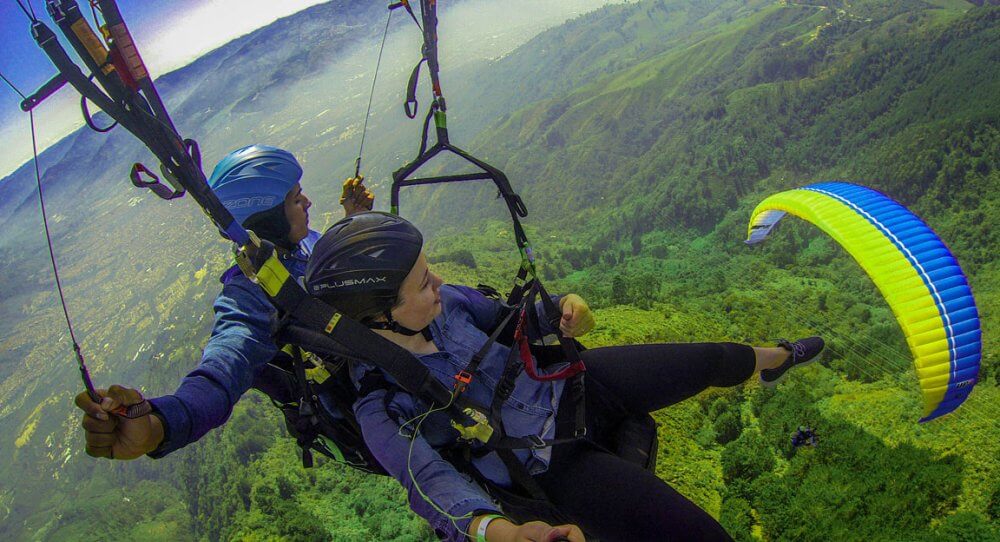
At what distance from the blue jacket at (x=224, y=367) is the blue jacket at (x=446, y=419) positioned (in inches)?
21.0

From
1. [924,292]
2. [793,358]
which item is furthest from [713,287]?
[793,358]

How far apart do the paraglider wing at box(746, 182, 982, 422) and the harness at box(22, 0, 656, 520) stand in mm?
4361

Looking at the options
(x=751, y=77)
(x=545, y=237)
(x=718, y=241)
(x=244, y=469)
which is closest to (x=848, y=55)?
(x=751, y=77)

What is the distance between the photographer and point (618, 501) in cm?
247

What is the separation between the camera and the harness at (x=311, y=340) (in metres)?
1.86

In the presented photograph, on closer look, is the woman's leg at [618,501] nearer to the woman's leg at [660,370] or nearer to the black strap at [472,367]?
the woman's leg at [660,370]

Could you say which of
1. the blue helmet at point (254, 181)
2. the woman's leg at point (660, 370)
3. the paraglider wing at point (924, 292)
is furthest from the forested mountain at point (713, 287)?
the blue helmet at point (254, 181)

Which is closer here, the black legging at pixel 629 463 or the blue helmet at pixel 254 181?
the black legging at pixel 629 463

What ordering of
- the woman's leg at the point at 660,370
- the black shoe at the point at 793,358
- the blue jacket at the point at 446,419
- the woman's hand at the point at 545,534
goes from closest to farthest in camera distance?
1. the woman's hand at the point at 545,534
2. the blue jacket at the point at 446,419
3. the woman's leg at the point at 660,370
4. the black shoe at the point at 793,358

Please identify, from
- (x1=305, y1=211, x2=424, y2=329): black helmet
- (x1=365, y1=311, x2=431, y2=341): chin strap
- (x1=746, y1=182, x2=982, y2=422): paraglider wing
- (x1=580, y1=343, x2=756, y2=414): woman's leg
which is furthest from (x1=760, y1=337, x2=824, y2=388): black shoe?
(x1=305, y1=211, x2=424, y2=329): black helmet

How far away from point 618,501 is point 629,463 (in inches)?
9.7

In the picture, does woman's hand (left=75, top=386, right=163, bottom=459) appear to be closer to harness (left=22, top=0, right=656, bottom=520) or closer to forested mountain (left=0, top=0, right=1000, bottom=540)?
harness (left=22, top=0, right=656, bottom=520)

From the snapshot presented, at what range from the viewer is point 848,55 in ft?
361

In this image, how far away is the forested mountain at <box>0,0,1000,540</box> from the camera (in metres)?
9.56
